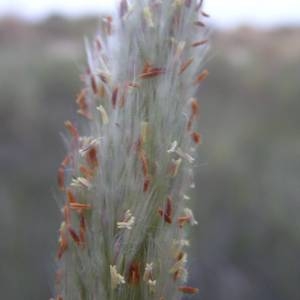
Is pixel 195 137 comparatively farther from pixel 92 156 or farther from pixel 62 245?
pixel 62 245

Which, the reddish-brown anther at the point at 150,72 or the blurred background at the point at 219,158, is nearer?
the reddish-brown anther at the point at 150,72

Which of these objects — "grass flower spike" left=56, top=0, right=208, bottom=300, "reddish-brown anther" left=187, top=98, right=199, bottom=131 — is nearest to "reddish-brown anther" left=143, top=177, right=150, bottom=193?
"grass flower spike" left=56, top=0, right=208, bottom=300

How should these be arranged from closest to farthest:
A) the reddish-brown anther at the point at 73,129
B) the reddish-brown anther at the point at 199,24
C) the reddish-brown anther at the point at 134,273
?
the reddish-brown anther at the point at 134,273
the reddish-brown anther at the point at 73,129
the reddish-brown anther at the point at 199,24

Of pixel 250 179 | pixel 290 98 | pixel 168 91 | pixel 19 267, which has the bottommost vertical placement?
pixel 19 267

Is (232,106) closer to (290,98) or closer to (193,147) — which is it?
(290,98)

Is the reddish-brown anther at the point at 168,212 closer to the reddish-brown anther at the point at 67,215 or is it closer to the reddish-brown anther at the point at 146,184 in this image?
the reddish-brown anther at the point at 146,184

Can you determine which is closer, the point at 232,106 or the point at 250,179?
the point at 250,179

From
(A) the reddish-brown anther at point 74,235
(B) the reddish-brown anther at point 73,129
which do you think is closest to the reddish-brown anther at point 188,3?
(B) the reddish-brown anther at point 73,129

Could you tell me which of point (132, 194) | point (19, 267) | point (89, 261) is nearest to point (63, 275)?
point (89, 261)
